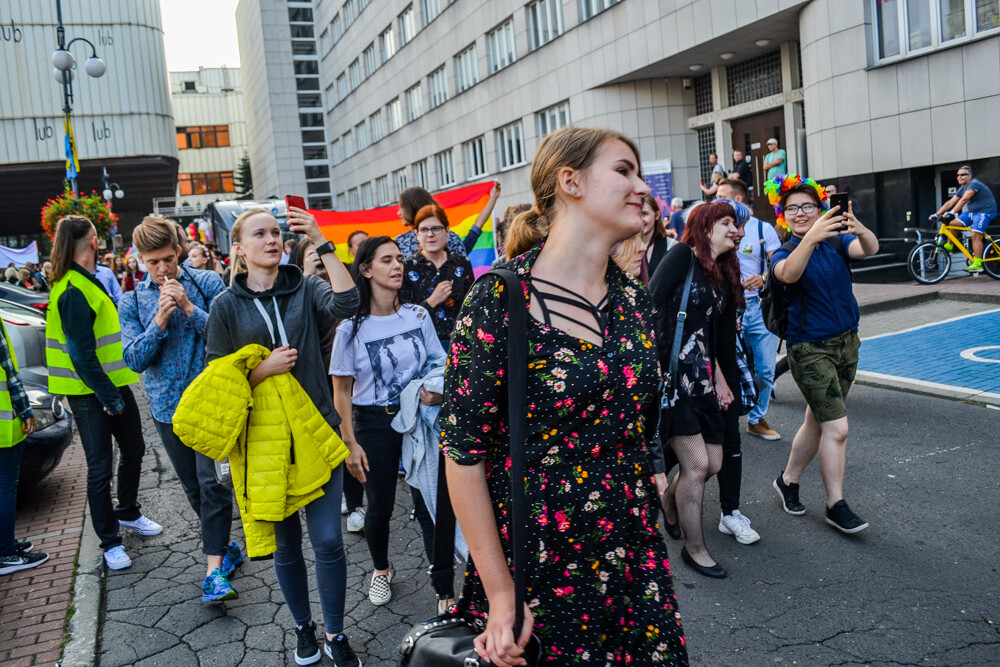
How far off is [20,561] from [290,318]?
307 cm

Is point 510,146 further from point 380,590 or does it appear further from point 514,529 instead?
point 514,529

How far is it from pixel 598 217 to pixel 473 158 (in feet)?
103

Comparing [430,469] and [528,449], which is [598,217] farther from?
[430,469]

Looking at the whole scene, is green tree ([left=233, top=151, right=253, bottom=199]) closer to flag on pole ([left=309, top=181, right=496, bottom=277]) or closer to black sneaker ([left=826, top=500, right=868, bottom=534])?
flag on pole ([left=309, top=181, right=496, bottom=277])

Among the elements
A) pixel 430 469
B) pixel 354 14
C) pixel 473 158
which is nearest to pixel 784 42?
pixel 473 158

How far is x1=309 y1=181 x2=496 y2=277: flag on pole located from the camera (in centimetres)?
771

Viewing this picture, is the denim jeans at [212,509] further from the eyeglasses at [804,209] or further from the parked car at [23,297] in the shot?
the parked car at [23,297]

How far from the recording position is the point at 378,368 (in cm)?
419

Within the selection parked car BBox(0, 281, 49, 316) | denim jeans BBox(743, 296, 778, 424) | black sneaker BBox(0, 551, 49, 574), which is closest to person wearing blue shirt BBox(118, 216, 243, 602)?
black sneaker BBox(0, 551, 49, 574)

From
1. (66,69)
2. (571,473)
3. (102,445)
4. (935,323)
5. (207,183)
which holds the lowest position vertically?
(935,323)

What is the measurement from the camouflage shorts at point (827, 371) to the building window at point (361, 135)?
45.3 m

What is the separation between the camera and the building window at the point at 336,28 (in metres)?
50.7

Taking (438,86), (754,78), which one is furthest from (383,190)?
(754,78)

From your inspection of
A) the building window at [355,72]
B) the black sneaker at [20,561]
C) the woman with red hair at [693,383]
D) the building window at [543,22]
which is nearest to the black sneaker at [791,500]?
the woman with red hair at [693,383]
